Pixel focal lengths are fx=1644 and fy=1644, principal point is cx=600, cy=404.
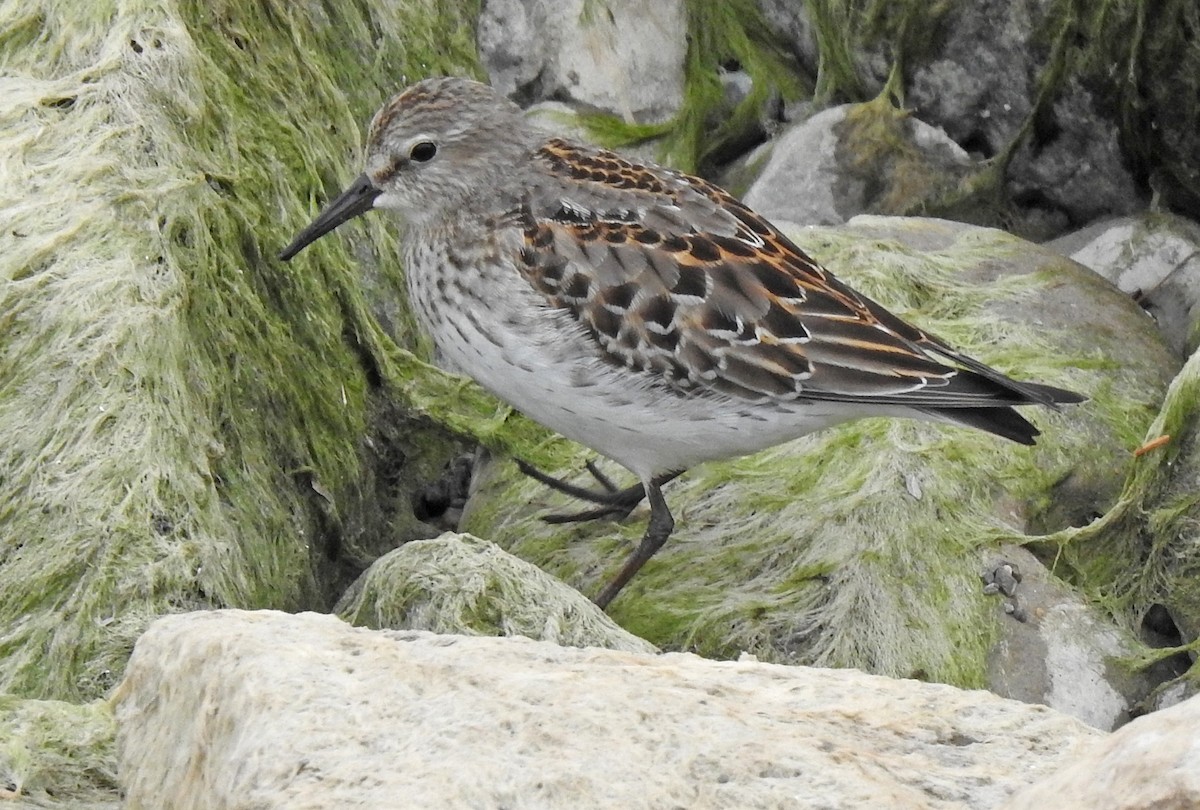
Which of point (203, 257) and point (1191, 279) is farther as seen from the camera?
point (1191, 279)

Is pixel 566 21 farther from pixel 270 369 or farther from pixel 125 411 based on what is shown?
pixel 125 411

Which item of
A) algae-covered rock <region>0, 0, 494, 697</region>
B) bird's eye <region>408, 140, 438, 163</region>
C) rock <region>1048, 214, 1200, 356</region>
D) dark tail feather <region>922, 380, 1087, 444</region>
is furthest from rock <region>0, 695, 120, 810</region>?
rock <region>1048, 214, 1200, 356</region>

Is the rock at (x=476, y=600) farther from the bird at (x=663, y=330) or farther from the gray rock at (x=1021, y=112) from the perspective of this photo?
the gray rock at (x=1021, y=112)

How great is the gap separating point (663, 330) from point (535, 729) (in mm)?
2878

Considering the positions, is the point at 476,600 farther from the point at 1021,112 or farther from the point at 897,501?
the point at 1021,112

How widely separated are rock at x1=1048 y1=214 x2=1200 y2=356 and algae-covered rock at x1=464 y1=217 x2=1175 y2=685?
1.16 ft

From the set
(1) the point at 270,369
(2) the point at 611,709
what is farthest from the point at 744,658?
(1) the point at 270,369

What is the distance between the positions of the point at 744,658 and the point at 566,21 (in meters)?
6.10

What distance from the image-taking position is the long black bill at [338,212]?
662 centimetres

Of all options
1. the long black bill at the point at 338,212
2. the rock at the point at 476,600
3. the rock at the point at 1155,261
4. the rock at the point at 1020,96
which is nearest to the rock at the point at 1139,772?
the rock at the point at 476,600

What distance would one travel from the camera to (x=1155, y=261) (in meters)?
8.22

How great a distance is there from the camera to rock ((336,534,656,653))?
537 centimetres

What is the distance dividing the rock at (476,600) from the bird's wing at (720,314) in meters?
0.95

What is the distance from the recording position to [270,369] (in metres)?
6.70
